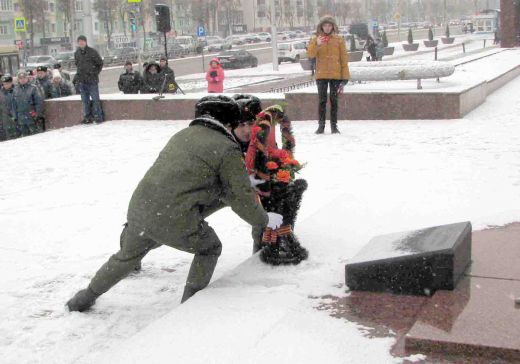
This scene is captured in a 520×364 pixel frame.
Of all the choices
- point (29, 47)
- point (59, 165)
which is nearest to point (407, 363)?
point (59, 165)

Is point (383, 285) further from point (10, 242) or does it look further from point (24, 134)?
point (24, 134)

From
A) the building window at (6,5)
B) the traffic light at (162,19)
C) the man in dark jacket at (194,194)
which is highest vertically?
the building window at (6,5)

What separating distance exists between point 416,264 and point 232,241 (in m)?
2.40

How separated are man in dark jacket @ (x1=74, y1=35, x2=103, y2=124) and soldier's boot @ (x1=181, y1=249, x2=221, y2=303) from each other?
403 inches

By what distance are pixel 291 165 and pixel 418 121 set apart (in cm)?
758

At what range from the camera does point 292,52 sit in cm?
4525

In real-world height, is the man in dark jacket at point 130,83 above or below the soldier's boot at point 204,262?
above

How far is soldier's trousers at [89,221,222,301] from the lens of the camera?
4.39 metres

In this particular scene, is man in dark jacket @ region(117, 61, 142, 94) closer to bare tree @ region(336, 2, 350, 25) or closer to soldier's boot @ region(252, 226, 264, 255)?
soldier's boot @ region(252, 226, 264, 255)

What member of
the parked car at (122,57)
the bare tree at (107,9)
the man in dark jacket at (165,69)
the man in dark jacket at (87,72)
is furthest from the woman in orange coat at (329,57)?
the bare tree at (107,9)

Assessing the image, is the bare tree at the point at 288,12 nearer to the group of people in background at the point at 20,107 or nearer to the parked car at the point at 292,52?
the parked car at the point at 292,52

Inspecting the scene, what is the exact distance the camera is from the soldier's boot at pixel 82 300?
4.69 m

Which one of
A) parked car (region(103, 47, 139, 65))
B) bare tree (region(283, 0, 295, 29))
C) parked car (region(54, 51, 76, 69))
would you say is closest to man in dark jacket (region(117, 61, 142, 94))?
parked car (region(54, 51, 76, 69))

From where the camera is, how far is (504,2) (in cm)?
3281
